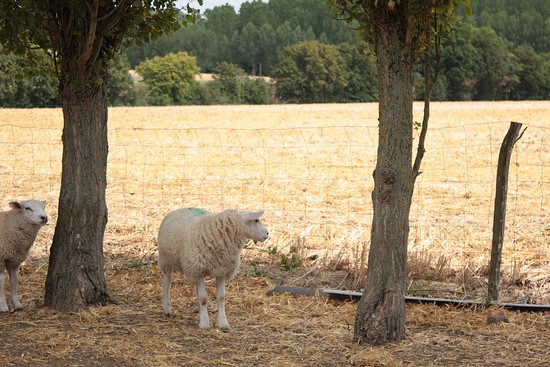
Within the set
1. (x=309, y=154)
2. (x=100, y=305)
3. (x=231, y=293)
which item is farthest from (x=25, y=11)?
(x=309, y=154)

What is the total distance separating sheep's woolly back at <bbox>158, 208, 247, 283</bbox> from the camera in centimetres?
695

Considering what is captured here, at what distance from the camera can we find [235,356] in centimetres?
607

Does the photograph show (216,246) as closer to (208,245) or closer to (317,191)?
(208,245)

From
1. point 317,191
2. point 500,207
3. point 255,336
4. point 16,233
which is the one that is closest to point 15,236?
point 16,233

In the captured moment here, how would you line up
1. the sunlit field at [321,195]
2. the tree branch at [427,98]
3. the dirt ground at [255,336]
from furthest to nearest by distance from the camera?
the sunlit field at [321,195]
the tree branch at [427,98]
the dirt ground at [255,336]

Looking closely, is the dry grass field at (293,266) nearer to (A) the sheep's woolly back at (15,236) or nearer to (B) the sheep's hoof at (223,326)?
(B) the sheep's hoof at (223,326)

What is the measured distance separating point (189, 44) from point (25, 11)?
11812cm

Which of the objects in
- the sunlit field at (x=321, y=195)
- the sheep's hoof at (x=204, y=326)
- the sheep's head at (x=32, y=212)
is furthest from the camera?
the sunlit field at (x=321, y=195)

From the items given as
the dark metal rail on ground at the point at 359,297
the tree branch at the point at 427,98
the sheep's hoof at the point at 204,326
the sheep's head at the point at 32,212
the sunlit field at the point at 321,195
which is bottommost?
the sheep's hoof at the point at 204,326

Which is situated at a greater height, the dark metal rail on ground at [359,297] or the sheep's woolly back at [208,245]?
the sheep's woolly back at [208,245]

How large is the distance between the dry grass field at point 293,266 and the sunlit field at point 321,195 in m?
0.04

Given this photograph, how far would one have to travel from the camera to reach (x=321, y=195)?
14.9 meters

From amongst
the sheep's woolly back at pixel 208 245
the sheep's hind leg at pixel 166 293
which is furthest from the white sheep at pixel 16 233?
the sheep's woolly back at pixel 208 245

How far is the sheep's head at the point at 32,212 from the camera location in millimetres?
7531
